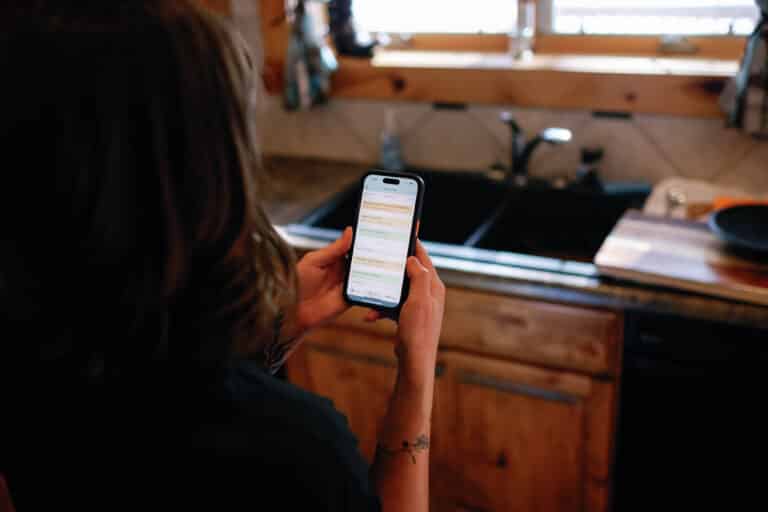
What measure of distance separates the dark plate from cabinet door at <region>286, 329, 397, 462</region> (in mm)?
742

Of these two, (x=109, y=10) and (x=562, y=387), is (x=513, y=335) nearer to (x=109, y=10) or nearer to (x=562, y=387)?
(x=562, y=387)

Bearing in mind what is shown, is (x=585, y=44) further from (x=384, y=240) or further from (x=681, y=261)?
(x=384, y=240)

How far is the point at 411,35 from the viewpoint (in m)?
2.33

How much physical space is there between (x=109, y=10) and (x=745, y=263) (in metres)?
1.28

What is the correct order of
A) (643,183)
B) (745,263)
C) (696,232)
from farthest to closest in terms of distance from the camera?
(643,183), (696,232), (745,263)

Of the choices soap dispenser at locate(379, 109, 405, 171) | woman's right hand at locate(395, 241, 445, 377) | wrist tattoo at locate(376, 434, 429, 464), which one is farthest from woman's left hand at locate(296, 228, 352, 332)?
soap dispenser at locate(379, 109, 405, 171)

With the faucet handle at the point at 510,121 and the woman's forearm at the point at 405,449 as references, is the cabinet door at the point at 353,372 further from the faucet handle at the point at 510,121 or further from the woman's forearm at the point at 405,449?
the woman's forearm at the point at 405,449

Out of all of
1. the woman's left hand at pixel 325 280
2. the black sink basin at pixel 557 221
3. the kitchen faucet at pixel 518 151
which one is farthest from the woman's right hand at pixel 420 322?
the kitchen faucet at pixel 518 151

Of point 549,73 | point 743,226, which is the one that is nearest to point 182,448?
point 743,226

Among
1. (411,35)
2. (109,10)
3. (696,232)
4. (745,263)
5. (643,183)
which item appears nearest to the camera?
(109,10)

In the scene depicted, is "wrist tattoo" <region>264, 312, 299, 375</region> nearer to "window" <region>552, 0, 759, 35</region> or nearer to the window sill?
the window sill

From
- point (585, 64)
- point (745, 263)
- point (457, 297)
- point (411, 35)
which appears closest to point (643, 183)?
point (585, 64)

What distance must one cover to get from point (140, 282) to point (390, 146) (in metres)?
1.60

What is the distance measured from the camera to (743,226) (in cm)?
157
